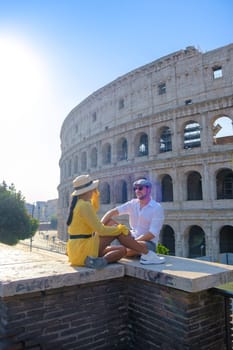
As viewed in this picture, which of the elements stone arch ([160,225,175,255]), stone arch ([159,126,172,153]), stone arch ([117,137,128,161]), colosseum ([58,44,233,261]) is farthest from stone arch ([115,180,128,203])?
stone arch ([160,225,175,255])

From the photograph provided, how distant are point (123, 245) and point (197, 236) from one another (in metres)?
19.9

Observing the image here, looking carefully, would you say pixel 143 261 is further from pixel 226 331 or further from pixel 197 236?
pixel 197 236

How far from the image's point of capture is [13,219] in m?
26.7

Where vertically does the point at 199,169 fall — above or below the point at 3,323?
above

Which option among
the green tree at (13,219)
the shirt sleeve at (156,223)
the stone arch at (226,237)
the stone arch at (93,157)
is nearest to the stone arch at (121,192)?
the stone arch at (93,157)

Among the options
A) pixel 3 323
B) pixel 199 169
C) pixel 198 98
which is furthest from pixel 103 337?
pixel 198 98

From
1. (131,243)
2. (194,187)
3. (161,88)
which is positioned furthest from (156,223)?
(161,88)

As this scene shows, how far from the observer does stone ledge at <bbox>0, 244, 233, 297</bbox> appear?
265cm

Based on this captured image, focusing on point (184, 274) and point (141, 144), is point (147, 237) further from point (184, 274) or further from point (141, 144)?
point (141, 144)

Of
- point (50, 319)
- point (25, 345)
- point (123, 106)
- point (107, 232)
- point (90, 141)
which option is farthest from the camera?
point (90, 141)

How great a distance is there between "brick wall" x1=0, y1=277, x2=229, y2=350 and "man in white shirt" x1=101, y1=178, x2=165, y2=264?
0.63 m

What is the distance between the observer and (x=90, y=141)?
28.2m

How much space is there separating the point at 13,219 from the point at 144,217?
2514cm

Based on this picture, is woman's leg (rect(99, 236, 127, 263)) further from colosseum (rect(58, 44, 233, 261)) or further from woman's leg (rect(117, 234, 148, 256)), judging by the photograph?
colosseum (rect(58, 44, 233, 261))
